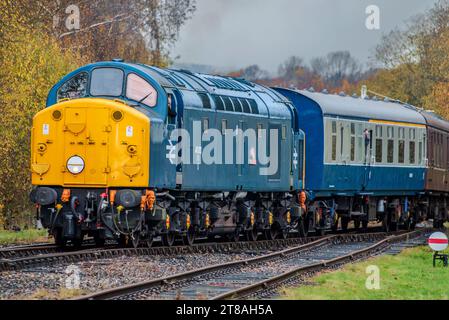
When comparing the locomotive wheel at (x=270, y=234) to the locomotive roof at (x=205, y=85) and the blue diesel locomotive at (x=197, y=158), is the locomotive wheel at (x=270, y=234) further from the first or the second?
the locomotive roof at (x=205, y=85)

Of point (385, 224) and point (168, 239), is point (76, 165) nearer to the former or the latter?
point (168, 239)

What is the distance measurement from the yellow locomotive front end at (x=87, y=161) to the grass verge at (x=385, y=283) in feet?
15.8

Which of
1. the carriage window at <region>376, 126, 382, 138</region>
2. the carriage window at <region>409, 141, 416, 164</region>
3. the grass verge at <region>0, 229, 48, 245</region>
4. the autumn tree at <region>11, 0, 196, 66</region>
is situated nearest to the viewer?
the grass verge at <region>0, 229, 48, 245</region>

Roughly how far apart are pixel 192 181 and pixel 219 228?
240cm

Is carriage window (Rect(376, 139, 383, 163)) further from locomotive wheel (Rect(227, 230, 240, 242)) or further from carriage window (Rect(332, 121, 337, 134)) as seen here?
locomotive wheel (Rect(227, 230, 240, 242))

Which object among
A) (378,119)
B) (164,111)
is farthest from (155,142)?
(378,119)

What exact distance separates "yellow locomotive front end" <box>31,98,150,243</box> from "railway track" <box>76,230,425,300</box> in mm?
3108

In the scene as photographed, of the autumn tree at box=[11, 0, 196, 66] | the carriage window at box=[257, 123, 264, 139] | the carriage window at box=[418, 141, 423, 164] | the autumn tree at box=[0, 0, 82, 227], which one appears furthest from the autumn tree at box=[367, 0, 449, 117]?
the carriage window at box=[257, 123, 264, 139]

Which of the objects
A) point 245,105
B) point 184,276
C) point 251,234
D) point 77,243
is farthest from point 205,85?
point 184,276

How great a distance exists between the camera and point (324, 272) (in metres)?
21.5

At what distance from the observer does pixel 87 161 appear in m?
23.4

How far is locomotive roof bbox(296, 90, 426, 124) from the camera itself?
3350cm

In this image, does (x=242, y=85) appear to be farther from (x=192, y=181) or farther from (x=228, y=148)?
(x=192, y=181)

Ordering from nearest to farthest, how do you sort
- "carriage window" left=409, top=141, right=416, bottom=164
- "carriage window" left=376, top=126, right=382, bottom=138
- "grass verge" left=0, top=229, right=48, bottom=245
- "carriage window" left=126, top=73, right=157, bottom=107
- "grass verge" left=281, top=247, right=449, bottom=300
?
"grass verge" left=281, top=247, right=449, bottom=300, "carriage window" left=126, top=73, right=157, bottom=107, "grass verge" left=0, top=229, right=48, bottom=245, "carriage window" left=376, top=126, right=382, bottom=138, "carriage window" left=409, top=141, right=416, bottom=164
